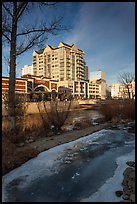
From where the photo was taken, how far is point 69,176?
460 cm

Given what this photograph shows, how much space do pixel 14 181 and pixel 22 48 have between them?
615 centimetres

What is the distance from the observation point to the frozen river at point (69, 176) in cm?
367

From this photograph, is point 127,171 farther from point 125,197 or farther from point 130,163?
point 125,197

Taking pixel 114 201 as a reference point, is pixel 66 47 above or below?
above

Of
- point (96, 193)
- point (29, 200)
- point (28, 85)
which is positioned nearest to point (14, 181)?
point (29, 200)

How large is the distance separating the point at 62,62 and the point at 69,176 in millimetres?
81281

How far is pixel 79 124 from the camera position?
12914 mm

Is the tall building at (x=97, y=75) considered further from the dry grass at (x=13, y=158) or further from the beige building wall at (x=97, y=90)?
the dry grass at (x=13, y=158)

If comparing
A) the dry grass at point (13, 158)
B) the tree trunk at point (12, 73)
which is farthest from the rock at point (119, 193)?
the tree trunk at point (12, 73)

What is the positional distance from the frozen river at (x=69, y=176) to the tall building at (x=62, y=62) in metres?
76.0

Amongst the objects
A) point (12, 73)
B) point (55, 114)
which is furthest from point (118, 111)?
point (12, 73)

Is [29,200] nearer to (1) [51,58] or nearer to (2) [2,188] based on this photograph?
(2) [2,188]

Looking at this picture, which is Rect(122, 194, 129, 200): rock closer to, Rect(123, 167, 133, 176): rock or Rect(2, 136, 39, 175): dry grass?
Rect(123, 167, 133, 176): rock

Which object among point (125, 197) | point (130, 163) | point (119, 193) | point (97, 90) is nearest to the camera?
point (125, 197)
